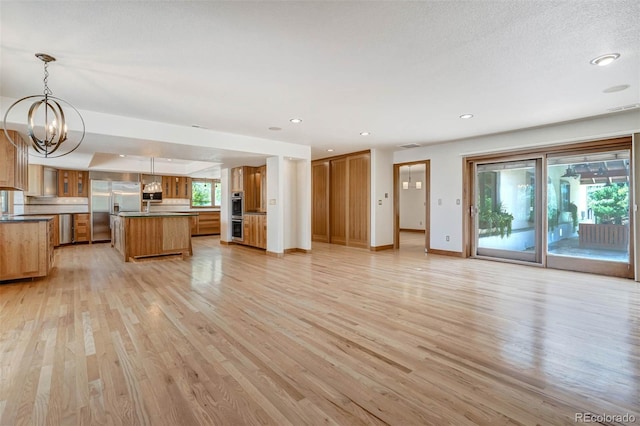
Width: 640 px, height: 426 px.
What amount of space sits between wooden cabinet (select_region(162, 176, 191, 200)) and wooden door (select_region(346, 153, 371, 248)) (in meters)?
6.04

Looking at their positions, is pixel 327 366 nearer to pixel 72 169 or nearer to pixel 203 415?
pixel 203 415

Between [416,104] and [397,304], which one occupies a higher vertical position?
[416,104]

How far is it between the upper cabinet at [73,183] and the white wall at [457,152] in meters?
8.98

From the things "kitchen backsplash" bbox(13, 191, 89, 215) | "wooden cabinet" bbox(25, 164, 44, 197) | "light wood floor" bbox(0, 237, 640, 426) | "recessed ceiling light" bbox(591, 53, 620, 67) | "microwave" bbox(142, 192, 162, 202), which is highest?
"recessed ceiling light" bbox(591, 53, 620, 67)

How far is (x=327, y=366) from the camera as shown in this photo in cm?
212

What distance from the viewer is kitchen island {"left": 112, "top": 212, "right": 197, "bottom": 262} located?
6.13m

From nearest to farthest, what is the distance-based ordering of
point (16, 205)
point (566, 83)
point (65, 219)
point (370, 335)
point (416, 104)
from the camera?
1. point (370, 335)
2. point (566, 83)
3. point (416, 104)
4. point (16, 205)
5. point (65, 219)

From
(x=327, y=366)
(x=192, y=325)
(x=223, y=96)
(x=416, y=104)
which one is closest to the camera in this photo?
(x=327, y=366)

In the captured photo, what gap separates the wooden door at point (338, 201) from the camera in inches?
328

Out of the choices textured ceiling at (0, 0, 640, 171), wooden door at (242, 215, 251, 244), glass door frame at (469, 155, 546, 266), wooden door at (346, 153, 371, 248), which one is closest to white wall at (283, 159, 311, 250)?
wooden door at (242, 215, 251, 244)

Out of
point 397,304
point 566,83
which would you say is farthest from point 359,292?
point 566,83

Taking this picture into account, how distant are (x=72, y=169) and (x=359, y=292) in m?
9.30

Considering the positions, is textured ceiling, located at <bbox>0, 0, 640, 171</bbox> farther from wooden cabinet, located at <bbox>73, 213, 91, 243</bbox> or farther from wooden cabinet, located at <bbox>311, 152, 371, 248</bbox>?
wooden cabinet, located at <bbox>73, 213, 91, 243</bbox>

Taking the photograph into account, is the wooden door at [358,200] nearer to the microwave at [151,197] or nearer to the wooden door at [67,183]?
the microwave at [151,197]
